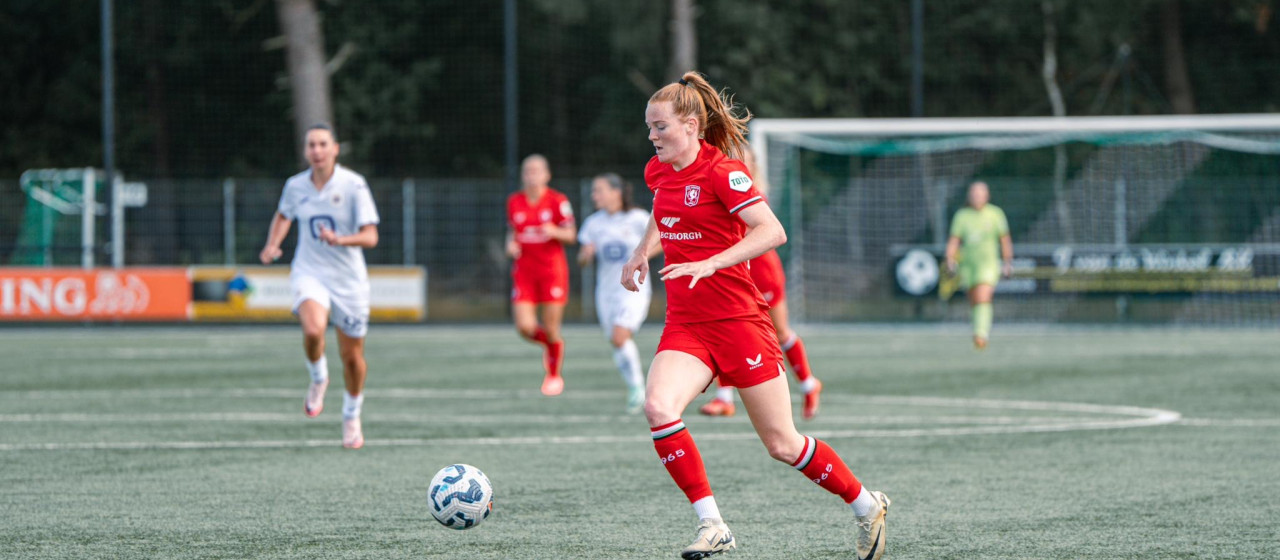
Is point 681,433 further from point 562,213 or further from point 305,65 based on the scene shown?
point 305,65

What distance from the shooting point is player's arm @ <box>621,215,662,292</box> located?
5.54m

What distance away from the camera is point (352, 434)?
9.32m

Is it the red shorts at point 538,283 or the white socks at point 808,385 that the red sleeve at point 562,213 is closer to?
the red shorts at point 538,283

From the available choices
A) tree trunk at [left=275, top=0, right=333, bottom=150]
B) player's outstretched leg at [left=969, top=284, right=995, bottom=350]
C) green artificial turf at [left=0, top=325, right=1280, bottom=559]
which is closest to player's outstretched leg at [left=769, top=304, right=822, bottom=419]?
green artificial turf at [left=0, top=325, right=1280, bottom=559]

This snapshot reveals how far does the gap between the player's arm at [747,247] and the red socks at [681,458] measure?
55 centimetres

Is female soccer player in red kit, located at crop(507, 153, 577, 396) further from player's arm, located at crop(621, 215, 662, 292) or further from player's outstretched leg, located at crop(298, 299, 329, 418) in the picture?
player's arm, located at crop(621, 215, 662, 292)

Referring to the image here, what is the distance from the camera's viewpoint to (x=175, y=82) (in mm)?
36375

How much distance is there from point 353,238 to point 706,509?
13.8 feet

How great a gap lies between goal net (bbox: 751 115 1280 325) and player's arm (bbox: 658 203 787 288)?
1587 cm

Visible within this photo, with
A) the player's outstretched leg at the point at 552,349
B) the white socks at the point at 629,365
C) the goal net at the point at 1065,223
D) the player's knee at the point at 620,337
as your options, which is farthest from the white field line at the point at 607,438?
the goal net at the point at 1065,223

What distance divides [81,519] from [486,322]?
1835cm

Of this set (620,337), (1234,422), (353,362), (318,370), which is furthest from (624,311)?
(1234,422)

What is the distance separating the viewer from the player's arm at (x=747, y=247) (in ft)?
17.2

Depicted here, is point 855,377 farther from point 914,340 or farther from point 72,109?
point 72,109
